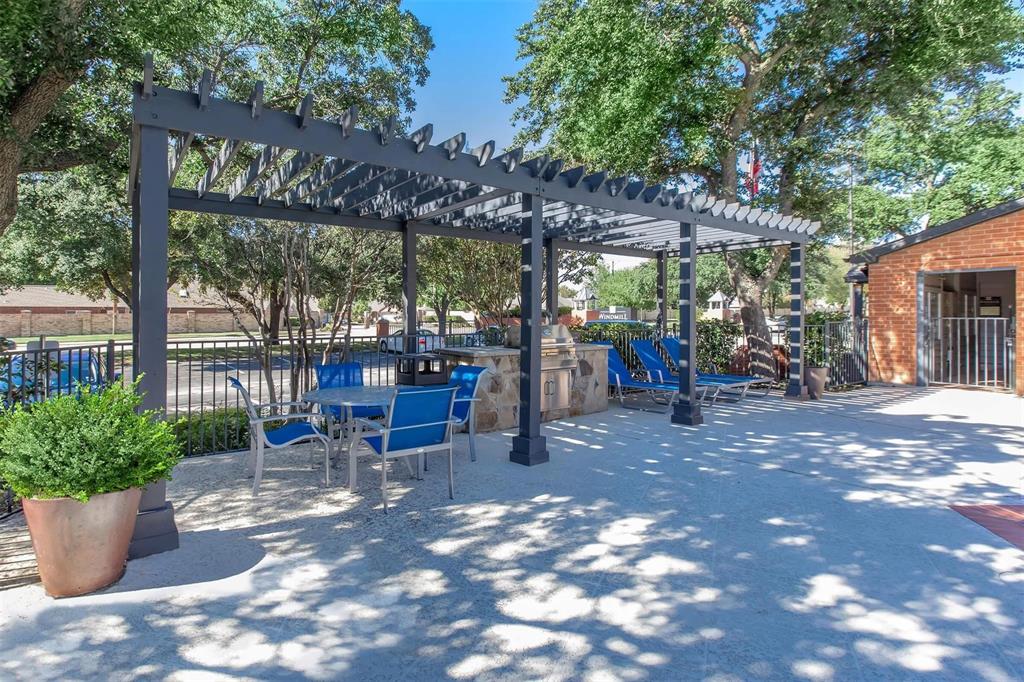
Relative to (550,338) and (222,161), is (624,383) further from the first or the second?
(222,161)

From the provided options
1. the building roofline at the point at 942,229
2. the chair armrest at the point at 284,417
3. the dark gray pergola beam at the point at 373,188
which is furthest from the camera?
the building roofline at the point at 942,229

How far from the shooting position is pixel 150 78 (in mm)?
3225

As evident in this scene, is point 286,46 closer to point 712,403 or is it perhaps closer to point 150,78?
point 150,78

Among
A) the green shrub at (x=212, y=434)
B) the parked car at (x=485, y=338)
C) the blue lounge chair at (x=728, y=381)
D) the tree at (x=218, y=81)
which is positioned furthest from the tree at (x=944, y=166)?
the green shrub at (x=212, y=434)

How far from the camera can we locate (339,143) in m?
4.21

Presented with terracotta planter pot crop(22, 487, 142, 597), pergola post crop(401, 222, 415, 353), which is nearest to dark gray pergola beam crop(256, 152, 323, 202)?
pergola post crop(401, 222, 415, 353)

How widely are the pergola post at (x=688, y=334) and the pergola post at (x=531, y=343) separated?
2.64m

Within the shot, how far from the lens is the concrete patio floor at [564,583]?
2.35m

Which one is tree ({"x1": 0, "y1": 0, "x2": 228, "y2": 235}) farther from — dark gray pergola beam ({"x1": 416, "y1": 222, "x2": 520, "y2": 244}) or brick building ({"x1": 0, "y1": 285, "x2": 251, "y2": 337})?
brick building ({"x1": 0, "y1": 285, "x2": 251, "y2": 337})

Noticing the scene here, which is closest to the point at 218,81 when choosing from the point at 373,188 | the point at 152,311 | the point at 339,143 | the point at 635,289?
the point at 373,188

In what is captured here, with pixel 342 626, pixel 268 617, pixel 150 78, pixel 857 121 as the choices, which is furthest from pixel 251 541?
pixel 857 121

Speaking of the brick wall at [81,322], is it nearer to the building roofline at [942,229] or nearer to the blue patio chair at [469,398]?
the building roofline at [942,229]

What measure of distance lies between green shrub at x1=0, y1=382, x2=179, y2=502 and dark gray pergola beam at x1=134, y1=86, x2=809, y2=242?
1.66 meters

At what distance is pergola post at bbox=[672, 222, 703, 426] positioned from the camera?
24.3 feet
